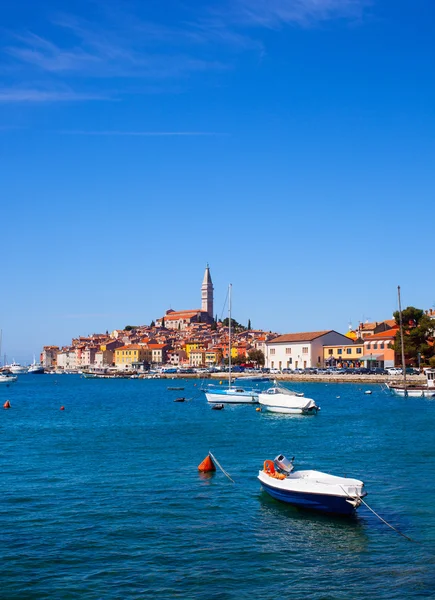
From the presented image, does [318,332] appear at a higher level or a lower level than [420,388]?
higher

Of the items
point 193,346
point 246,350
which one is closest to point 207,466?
point 246,350

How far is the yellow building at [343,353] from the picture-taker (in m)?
110

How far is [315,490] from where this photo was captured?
16812mm

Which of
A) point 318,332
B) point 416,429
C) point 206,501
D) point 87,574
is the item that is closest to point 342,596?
point 87,574

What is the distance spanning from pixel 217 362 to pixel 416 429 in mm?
113207

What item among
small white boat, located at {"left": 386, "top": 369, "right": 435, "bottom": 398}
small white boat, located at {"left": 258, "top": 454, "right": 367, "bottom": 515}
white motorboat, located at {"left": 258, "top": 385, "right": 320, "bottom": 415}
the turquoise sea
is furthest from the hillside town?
small white boat, located at {"left": 258, "top": 454, "right": 367, "bottom": 515}

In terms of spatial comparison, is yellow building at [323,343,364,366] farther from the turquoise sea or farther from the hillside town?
the turquoise sea

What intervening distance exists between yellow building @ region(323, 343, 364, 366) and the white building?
93 centimetres

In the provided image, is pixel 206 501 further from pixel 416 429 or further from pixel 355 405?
pixel 355 405

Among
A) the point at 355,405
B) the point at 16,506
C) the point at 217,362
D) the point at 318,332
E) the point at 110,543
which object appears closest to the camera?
the point at 110,543

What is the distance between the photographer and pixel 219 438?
106ft

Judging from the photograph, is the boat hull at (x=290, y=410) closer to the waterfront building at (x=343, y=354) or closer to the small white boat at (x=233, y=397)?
the small white boat at (x=233, y=397)

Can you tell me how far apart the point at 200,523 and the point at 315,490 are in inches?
117

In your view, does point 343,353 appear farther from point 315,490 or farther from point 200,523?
point 200,523
